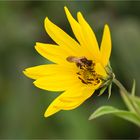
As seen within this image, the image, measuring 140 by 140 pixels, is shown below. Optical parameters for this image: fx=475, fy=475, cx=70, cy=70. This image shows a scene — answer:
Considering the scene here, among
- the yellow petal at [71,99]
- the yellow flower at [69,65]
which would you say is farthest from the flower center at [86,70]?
the yellow petal at [71,99]

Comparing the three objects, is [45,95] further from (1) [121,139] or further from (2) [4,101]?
(1) [121,139]

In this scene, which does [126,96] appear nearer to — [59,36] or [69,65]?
[69,65]

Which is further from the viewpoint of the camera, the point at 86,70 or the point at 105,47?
the point at 86,70

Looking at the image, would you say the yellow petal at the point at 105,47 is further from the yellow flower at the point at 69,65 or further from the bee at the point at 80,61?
the bee at the point at 80,61

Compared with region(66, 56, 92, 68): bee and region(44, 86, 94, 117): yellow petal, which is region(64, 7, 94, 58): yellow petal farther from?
region(44, 86, 94, 117): yellow petal

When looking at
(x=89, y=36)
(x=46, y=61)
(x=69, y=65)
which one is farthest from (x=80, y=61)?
(x=46, y=61)

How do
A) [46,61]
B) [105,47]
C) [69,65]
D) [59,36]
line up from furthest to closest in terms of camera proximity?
[46,61] → [69,65] → [59,36] → [105,47]
